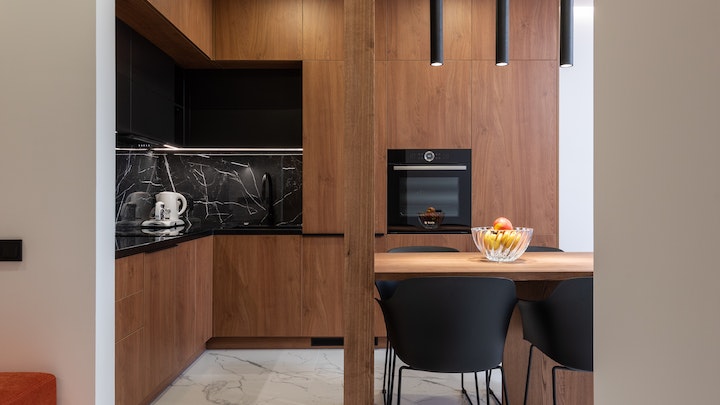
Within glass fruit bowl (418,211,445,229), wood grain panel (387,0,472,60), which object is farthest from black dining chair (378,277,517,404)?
wood grain panel (387,0,472,60)

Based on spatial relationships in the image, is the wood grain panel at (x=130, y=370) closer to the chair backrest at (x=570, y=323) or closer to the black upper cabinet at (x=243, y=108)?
the chair backrest at (x=570, y=323)

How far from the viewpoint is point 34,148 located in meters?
1.76

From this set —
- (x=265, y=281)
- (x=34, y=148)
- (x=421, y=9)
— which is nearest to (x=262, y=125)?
(x=265, y=281)

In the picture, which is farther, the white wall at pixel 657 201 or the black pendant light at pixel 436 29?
the black pendant light at pixel 436 29

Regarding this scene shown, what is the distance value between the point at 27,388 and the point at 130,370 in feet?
2.68

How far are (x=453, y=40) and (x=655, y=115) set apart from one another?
11.5 feet

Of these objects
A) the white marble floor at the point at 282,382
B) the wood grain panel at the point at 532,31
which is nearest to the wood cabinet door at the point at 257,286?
the white marble floor at the point at 282,382

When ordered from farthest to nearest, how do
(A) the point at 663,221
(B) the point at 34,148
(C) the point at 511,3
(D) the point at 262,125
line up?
(D) the point at 262,125, (C) the point at 511,3, (B) the point at 34,148, (A) the point at 663,221

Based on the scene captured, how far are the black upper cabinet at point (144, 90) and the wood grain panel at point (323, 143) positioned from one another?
1001 mm

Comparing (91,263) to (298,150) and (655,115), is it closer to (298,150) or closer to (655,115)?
(655,115)

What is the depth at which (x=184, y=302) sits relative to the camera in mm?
3232

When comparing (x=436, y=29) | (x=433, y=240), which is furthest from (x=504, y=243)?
(x=433, y=240)

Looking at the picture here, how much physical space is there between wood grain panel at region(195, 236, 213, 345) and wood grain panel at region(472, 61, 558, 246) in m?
1.98

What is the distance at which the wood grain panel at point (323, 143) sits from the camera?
3.86 m
